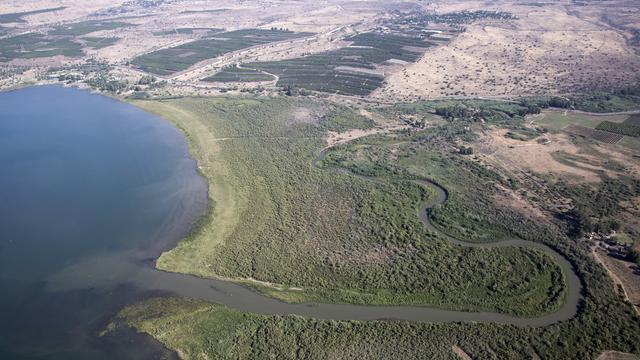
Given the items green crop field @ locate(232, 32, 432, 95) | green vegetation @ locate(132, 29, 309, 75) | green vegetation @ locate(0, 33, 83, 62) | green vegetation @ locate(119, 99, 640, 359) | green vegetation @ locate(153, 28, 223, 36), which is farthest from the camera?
green vegetation @ locate(153, 28, 223, 36)

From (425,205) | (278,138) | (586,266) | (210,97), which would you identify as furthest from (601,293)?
(210,97)

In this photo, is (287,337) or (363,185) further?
(363,185)

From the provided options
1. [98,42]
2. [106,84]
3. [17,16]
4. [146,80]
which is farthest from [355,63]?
[17,16]

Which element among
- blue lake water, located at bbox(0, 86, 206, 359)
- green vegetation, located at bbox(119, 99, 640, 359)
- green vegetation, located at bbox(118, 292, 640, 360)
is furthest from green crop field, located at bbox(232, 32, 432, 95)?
green vegetation, located at bbox(118, 292, 640, 360)

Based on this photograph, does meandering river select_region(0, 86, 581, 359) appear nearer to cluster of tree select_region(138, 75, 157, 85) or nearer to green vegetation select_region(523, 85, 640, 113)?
cluster of tree select_region(138, 75, 157, 85)

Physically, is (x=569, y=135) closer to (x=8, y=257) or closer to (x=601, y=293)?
(x=601, y=293)

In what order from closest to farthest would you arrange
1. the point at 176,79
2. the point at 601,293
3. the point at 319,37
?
the point at 601,293
the point at 176,79
the point at 319,37

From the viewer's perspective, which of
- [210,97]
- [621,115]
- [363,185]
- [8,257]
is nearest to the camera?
[8,257]
